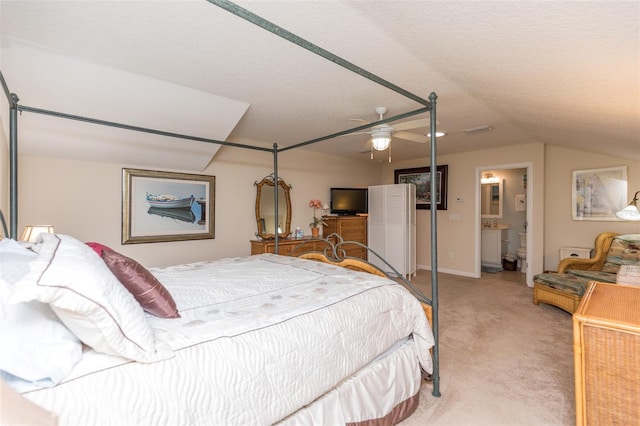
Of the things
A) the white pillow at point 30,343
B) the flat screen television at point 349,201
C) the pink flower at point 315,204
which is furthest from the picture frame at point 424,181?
the white pillow at point 30,343

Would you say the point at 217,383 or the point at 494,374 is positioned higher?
the point at 217,383

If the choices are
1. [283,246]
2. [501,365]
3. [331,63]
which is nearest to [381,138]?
[331,63]

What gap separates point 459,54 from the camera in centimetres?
203

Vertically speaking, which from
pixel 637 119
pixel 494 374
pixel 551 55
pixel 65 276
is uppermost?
pixel 551 55

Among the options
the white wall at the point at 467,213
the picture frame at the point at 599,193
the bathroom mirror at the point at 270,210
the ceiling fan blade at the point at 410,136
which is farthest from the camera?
the white wall at the point at 467,213

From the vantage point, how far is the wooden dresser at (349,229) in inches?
216

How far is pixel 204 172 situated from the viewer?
13.7ft

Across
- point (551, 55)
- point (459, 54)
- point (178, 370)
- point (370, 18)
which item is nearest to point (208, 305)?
point (178, 370)

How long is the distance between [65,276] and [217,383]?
0.61 m

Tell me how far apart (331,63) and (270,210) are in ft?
9.51

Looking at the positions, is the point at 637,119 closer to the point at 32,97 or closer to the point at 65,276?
the point at 65,276

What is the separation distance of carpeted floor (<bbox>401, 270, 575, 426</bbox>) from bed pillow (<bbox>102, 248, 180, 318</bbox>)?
60.1 inches

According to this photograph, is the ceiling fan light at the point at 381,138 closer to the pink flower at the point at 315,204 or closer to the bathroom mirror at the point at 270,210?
the bathroom mirror at the point at 270,210

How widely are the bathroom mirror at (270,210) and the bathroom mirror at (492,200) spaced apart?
460cm
